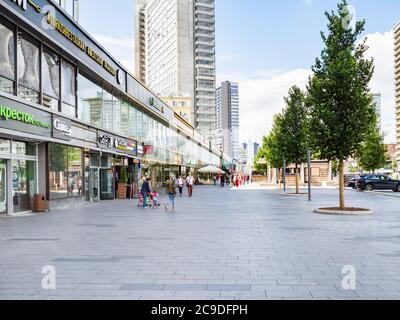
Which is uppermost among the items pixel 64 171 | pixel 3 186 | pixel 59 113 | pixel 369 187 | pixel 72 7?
pixel 72 7

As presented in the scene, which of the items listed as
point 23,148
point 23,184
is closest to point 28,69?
point 23,148

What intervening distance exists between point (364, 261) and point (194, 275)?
3.07 metres

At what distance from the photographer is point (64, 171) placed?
21.4m

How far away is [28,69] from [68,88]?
420cm

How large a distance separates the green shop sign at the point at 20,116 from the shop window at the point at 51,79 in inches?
66.1

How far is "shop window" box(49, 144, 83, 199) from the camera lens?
20.0 m

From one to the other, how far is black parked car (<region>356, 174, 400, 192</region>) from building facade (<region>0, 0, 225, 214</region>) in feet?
67.6

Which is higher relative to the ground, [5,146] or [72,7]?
[72,7]

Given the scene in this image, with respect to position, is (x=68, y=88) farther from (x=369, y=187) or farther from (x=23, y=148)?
(x=369, y=187)

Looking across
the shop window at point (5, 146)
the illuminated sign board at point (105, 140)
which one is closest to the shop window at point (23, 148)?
the shop window at point (5, 146)

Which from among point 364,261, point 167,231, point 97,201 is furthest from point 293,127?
point 364,261

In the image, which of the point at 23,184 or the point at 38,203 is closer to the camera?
the point at 23,184
